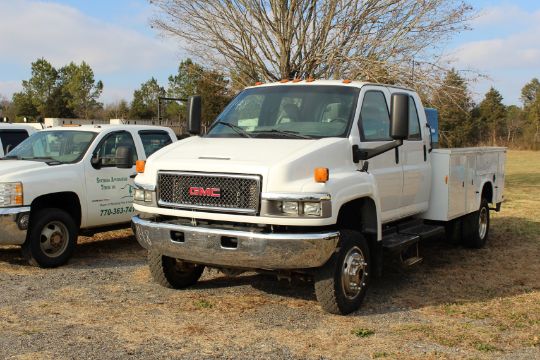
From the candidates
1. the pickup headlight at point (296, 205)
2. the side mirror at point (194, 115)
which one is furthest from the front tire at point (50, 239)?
the pickup headlight at point (296, 205)

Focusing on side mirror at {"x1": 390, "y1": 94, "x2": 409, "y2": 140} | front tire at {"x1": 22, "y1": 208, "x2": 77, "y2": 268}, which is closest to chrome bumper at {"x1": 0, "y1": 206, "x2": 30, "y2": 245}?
front tire at {"x1": 22, "y1": 208, "x2": 77, "y2": 268}

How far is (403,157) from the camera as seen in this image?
7035 millimetres

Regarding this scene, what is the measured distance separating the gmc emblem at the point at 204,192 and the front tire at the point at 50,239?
120 inches

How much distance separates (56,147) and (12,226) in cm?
166

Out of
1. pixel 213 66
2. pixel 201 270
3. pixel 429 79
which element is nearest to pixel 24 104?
pixel 213 66

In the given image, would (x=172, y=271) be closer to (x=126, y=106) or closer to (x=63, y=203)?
(x=63, y=203)

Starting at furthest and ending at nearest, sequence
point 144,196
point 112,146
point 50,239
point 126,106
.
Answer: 1. point 126,106
2. point 112,146
3. point 50,239
4. point 144,196

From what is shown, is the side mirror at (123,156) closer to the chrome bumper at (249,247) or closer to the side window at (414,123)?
the chrome bumper at (249,247)

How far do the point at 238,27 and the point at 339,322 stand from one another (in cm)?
1185

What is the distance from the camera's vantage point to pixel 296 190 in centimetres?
523

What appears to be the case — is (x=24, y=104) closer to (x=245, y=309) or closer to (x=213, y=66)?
(x=213, y=66)

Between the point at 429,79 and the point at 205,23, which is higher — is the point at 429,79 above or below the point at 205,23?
below

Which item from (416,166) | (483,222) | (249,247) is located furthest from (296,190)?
(483,222)

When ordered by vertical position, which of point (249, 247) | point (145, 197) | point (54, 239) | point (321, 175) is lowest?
point (54, 239)
